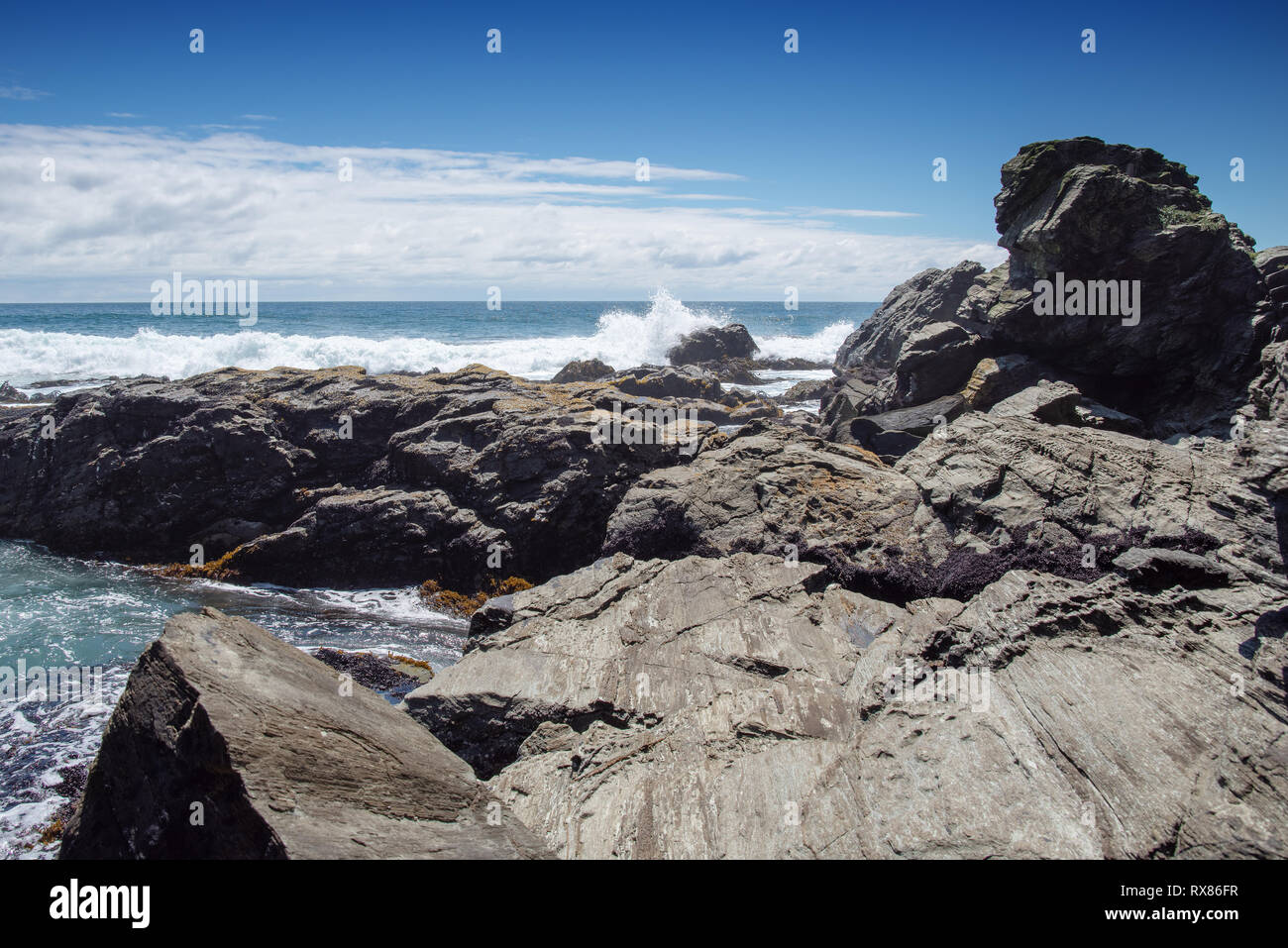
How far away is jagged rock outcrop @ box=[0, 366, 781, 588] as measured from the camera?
15375mm

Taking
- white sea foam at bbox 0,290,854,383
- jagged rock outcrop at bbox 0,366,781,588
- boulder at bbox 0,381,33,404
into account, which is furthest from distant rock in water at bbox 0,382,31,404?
jagged rock outcrop at bbox 0,366,781,588

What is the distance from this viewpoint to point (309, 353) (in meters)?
50.0

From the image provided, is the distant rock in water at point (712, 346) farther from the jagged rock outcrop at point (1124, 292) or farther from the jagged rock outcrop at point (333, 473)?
the jagged rock outcrop at point (333, 473)

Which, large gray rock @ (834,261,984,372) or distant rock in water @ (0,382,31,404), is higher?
large gray rock @ (834,261,984,372)

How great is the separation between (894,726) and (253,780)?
5.30m

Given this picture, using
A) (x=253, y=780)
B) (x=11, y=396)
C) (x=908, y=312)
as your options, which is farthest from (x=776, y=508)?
(x=11, y=396)

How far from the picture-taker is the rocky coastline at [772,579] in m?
4.96

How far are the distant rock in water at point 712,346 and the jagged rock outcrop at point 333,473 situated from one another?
106 ft

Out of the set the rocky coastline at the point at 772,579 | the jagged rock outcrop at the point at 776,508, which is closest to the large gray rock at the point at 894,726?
the rocky coastline at the point at 772,579

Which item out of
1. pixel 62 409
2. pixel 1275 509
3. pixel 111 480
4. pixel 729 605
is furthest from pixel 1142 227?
pixel 62 409

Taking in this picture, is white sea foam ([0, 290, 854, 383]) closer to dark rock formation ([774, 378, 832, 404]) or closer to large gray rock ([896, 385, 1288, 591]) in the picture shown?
dark rock formation ([774, 378, 832, 404])

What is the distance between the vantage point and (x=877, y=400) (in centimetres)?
2325

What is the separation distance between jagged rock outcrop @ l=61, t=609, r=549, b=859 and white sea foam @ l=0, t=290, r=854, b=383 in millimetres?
41924

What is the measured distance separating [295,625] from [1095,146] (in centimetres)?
2410
